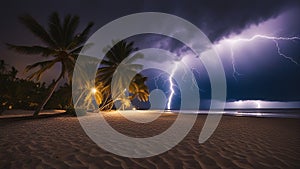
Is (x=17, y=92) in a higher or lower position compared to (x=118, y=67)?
lower

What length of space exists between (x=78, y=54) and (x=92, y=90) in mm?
6362

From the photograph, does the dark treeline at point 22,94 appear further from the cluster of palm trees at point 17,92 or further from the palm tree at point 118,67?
the palm tree at point 118,67

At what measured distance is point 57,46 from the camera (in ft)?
47.7

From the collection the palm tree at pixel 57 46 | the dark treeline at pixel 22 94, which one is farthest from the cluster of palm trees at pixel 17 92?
the palm tree at pixel 57 46

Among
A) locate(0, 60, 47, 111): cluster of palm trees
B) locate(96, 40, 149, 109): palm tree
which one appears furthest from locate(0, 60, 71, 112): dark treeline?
locate(96, 40, 149, 109): palm tree

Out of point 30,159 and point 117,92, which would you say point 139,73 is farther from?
point 30,159

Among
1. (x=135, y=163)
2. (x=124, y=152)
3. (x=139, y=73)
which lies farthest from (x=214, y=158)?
(x=139, y=73)

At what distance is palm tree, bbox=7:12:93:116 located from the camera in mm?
13578

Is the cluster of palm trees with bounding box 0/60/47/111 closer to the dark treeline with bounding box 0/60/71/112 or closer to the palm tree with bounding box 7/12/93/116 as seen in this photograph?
the dark treeline with bounding box 0/60/71/112

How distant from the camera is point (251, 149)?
14.3 ft

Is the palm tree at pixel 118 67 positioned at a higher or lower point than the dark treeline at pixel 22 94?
higher

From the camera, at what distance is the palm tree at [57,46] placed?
13578 millimetres

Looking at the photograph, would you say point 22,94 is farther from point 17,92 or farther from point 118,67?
point 118,67

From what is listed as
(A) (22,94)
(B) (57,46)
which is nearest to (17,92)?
(A) (22,94)
